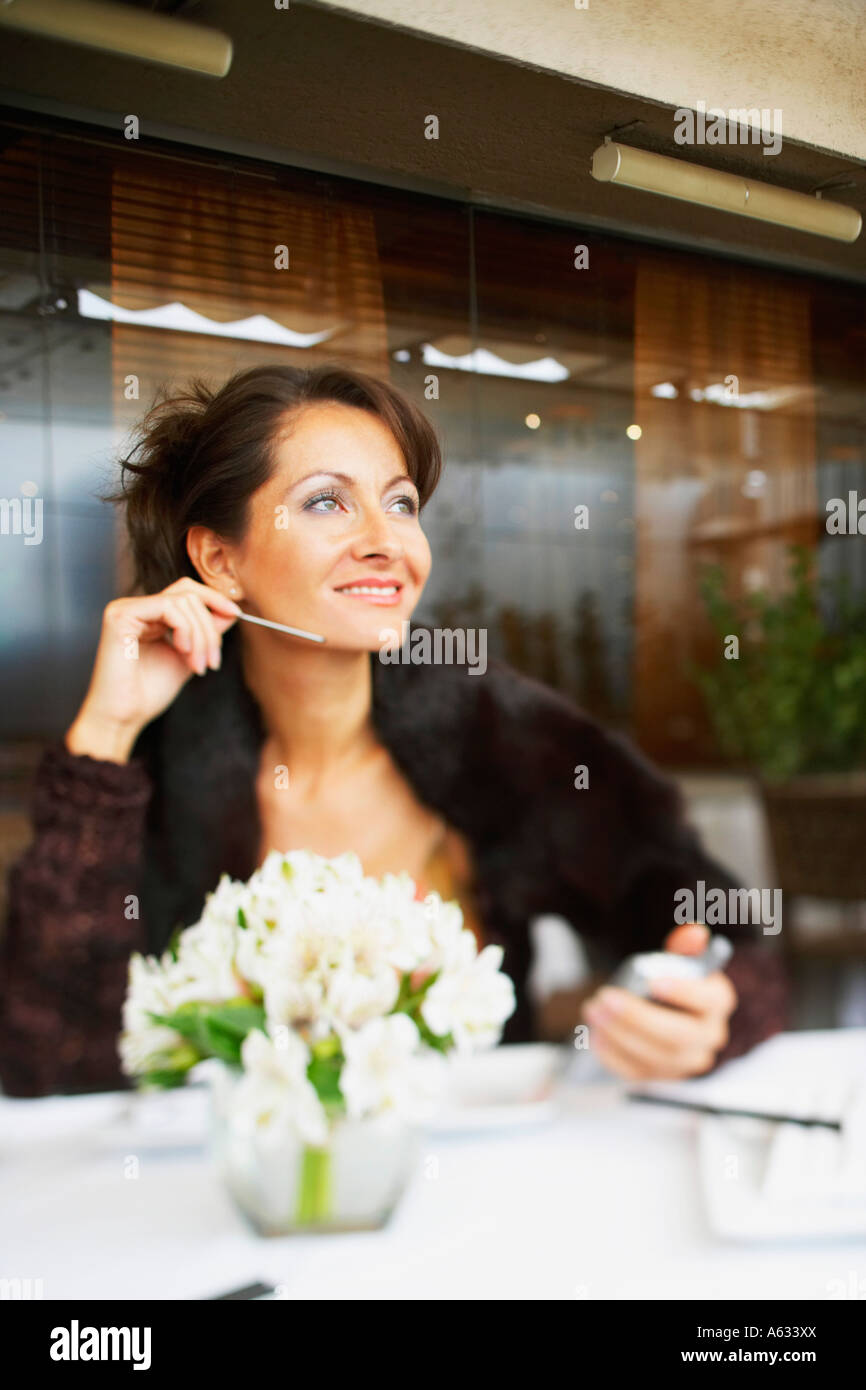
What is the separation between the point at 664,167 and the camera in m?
1.85

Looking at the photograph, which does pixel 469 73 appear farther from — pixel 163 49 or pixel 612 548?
pixel 612 548

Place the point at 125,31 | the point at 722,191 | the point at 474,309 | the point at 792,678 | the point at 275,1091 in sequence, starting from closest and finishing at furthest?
1. the point at 275,1091
2. the point at 125,31
3. the point at 474,309
4. the point at 722,191
5. the point at 792,678

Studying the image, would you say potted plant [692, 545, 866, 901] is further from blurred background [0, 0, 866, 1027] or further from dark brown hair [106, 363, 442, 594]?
dark brown hair [106, 363, 442, 594]

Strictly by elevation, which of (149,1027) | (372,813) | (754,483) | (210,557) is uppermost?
(754,483)

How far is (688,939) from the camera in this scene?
73.7 inches

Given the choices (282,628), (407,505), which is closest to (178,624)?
(282,628)

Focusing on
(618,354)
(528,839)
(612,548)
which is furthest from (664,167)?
(528,839)

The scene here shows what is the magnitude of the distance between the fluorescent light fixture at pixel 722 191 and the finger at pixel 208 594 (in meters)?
0.92

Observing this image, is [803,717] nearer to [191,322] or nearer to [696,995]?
[696,995]

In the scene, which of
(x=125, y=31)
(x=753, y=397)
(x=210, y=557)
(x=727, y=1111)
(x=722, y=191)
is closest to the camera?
(x=727, y=1111)

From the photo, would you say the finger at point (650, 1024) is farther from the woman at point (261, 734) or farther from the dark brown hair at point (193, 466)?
the dark brown hair at point (193, 466)

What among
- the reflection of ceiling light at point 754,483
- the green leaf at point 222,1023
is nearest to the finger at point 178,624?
the green leaf at point 222,1023

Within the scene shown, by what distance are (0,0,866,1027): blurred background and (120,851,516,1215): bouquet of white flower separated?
1.83ft

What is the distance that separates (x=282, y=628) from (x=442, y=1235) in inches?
31.7
